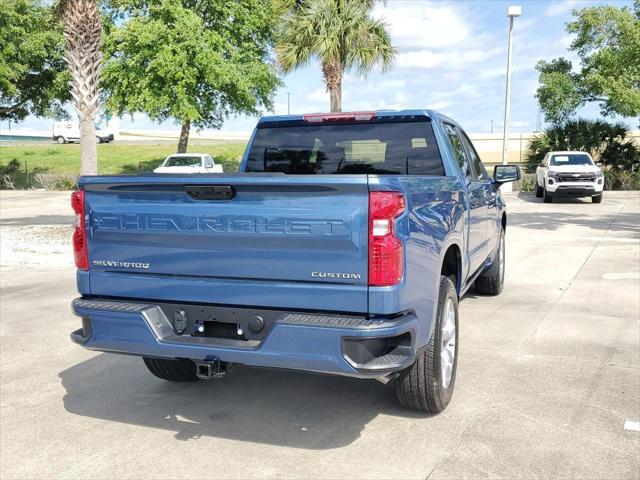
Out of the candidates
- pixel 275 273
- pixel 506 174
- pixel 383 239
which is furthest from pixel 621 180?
pixel 275 273

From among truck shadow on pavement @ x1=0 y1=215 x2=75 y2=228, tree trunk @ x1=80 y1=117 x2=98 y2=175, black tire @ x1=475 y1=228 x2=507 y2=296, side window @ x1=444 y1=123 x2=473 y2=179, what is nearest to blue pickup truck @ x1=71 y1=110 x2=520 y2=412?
side window @ x1=444 y1=123 x2=473 y2=179

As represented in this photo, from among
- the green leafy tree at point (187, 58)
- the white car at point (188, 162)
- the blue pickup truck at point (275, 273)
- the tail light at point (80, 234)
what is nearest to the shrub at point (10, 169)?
the green leafy tree at point (187, 58)

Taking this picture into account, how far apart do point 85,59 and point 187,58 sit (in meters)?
13.1

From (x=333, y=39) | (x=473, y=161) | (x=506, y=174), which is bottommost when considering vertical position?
(x=506, y=174)

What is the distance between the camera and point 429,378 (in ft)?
13.1

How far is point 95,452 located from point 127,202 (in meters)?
1.49

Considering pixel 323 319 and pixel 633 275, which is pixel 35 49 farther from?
pixel 323 319

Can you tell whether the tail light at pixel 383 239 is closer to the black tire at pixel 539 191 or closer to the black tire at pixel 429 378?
the black tire at pixel 429 378

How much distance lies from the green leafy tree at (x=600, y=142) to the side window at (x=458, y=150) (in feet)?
81.7

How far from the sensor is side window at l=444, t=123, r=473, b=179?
5477 mm

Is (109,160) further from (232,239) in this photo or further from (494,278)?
(232,239)

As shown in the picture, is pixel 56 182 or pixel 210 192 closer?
pixel 210 192

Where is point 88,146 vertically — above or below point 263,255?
above

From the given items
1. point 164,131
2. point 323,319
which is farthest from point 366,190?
point 164,131
